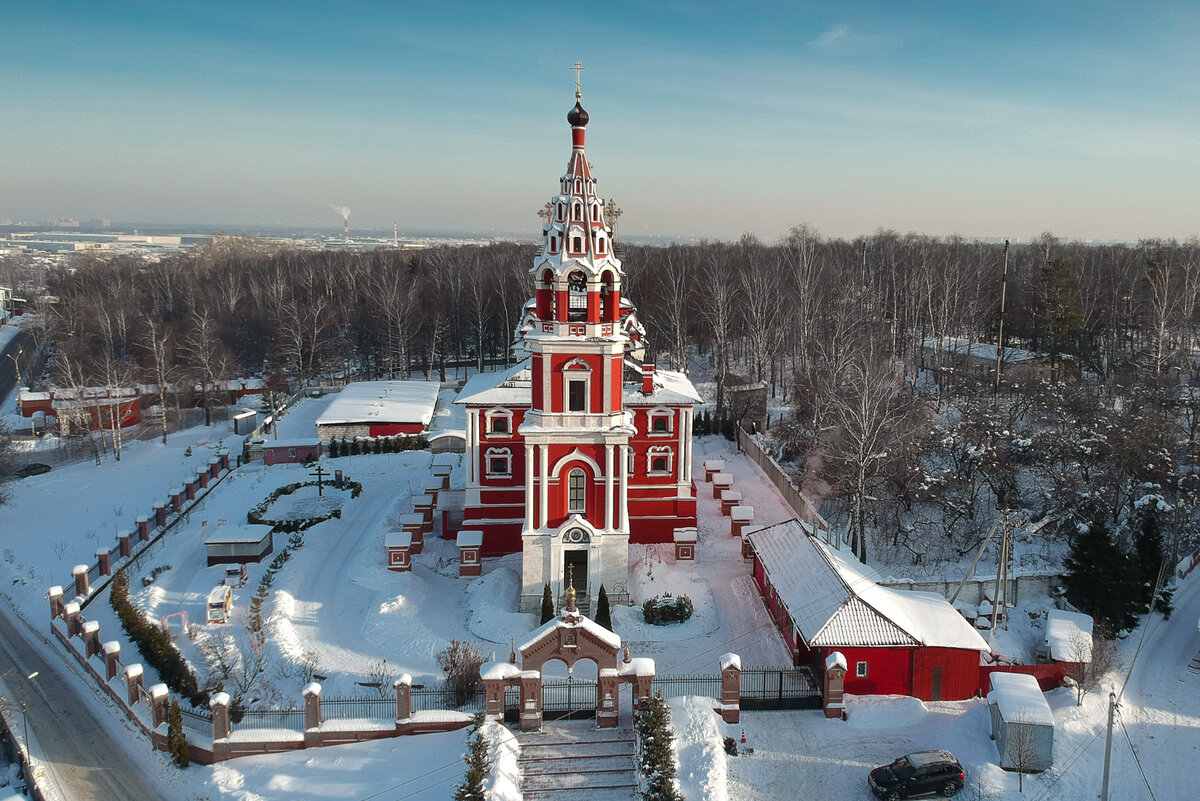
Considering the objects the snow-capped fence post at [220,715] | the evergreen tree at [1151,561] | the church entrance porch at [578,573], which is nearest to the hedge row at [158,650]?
the snow-capped fence post at [220,715]

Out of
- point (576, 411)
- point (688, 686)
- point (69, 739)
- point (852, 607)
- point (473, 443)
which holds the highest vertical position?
point (576, 411)

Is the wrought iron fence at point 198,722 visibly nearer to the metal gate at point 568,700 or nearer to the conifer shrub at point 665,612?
the metal gate at point 568,700

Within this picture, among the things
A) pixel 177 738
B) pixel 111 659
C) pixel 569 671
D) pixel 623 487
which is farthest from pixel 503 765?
pixel 111 659

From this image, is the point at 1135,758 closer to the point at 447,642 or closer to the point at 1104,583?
the point at 1104,583

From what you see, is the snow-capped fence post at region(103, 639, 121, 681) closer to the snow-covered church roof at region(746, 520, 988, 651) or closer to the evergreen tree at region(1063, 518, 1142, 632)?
the snow-covered church roof at region(746, 520, 988, 651)

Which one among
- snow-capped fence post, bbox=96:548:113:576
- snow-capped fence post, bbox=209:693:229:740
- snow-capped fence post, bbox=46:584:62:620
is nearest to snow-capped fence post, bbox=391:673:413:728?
snow-capped fence post, bbox=209:693:229:740
